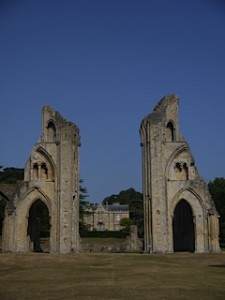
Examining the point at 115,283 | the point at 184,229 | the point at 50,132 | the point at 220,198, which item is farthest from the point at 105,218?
the point at 115,283

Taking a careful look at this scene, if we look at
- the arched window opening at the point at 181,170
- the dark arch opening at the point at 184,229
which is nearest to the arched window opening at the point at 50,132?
the arched window opening at the point at 181,170

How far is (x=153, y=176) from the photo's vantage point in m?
34.1

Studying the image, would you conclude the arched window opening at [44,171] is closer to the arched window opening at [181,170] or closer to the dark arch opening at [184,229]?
the arched window opening at [181,170]

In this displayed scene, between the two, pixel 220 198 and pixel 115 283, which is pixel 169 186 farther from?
pixel 115 283

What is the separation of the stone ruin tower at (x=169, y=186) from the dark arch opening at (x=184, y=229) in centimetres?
66

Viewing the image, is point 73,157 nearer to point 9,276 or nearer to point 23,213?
point 23,213

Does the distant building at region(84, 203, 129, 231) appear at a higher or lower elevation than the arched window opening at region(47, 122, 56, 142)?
lower

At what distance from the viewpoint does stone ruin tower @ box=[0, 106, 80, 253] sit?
3450 cm

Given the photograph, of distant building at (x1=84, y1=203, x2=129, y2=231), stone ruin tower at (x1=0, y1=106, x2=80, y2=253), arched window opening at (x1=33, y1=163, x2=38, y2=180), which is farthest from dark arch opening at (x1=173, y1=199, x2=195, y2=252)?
distant building at (x1=84, y1=203, x2=129, y2=231)

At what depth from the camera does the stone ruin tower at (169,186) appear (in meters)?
33.7

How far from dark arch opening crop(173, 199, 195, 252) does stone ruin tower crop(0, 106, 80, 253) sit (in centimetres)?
882

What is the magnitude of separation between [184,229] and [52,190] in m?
11.3

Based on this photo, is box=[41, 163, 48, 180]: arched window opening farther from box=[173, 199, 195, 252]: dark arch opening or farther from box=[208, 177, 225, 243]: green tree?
box=[208, 177, 225, 243]: green tree

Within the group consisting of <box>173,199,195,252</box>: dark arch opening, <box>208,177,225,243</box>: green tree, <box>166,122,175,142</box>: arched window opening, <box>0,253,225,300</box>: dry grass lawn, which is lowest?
<box>0,253,225,300</box>: dry grass lawn
